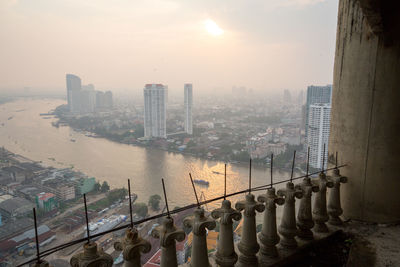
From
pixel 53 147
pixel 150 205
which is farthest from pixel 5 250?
pixel 53 147

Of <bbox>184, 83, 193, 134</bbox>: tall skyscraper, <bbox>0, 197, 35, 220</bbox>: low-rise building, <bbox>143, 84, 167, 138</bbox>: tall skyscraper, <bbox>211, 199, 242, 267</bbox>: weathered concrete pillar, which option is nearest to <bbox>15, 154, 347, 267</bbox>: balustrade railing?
<bbox>211, 199, 242, 267</bbox>: weathered concrete pillar

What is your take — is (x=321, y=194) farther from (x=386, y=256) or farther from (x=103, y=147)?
(x=103, y=147)

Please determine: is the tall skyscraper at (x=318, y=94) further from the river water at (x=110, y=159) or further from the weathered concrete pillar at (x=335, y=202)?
the weathered concrete pillar at (x=335, y=202)

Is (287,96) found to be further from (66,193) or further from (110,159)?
(66,193)

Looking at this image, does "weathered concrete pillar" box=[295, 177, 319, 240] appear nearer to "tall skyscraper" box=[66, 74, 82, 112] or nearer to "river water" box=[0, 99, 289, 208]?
"river water" box=[0, 99, 289, 208]

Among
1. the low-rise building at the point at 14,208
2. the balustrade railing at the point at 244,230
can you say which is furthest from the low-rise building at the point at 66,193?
the balustrade railing at the point at 244,230

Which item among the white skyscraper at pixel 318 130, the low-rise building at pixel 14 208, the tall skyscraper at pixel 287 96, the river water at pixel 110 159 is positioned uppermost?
the tall skyscraper at pixel 287 96
